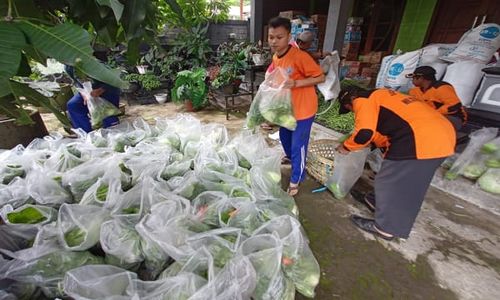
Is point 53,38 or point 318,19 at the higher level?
point 318,19

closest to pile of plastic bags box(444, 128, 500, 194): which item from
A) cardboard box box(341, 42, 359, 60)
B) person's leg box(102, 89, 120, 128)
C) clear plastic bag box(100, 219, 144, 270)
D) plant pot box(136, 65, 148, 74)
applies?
clear plastic bag box(100, 219, 144, 270)

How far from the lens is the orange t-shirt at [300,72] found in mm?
1978

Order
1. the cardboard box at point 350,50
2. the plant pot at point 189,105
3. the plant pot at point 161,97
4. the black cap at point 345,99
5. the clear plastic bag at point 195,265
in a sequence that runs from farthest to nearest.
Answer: the cardboard box at point 350,50, the plant pot at point 161,97, the plant pot at point 189,105, the black cap at point 345,99, the clear plastic bag at point 195,265

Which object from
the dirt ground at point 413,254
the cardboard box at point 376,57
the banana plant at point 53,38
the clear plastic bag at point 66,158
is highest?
the banana plant at point 53,38

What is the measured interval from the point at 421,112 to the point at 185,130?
5.86 feet

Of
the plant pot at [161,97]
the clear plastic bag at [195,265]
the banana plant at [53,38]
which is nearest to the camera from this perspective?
the banana plant at [53,38]

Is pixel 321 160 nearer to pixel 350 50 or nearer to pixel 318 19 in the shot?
pixel 350 50

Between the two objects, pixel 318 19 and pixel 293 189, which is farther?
pixel 318 19

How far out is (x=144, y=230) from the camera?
1033 millimetres

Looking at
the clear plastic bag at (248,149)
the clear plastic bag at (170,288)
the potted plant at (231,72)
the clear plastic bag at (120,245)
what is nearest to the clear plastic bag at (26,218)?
the clear plastic bag at (120,245)

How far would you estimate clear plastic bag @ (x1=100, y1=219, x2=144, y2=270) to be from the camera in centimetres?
102

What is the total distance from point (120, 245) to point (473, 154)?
3054 mm

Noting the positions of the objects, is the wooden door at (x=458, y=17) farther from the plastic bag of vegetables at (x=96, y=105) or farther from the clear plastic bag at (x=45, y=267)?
the clear plastic bag at (x=45, y=267)

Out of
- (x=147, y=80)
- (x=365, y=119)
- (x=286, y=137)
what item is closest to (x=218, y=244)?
(x=365, y=119)
